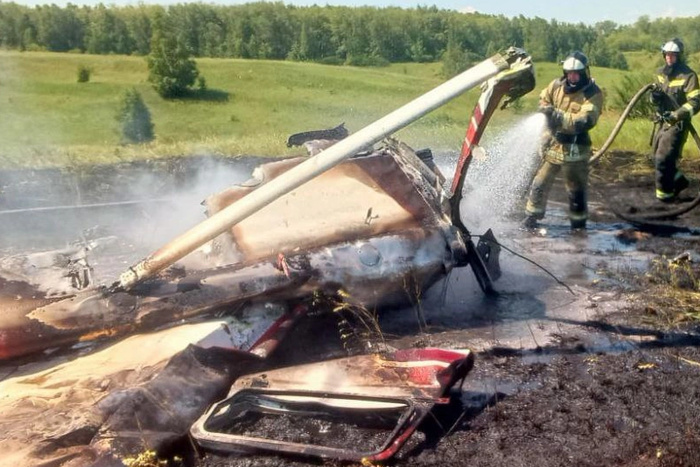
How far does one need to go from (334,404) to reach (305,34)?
162 ft

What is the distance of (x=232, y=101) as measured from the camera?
34.4 metres

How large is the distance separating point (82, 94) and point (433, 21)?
32.3m

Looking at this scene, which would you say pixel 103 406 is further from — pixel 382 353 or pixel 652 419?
pixel 652 419

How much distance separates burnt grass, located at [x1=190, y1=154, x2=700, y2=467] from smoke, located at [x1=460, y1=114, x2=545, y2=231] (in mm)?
2729

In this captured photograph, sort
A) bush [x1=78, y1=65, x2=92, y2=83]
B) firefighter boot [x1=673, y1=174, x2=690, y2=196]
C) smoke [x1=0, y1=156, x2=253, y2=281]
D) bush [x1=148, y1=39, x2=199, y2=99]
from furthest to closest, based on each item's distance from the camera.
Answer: bush [x1=78, y1=65, x2=92, y2=83], bush [x1=148, y1=39, x2=199, y2=99], firefighter boot [x1=673, y1=174, x2=690, y2=196], smoke [x1=0, y1=156, x2=253, y2=281]

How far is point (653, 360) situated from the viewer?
172 inches

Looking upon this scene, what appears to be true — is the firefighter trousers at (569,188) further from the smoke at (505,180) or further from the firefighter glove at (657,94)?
the firefighter glove at (657,94)

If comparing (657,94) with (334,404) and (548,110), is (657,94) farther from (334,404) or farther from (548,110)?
(334,404)

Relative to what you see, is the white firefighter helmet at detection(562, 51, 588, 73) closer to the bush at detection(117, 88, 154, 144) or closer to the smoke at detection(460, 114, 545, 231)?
the smoke at detection(460, 114, 545, 231)

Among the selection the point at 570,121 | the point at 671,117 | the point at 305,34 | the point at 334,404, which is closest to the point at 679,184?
the point at 671,117

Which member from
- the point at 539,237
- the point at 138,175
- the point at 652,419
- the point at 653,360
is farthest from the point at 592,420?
the point at 138,175

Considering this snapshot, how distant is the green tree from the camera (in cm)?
3325

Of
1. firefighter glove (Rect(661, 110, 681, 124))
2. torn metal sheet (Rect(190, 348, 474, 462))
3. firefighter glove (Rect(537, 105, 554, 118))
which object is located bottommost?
torn metal sheet (Rect(190, 348, 474, 462))

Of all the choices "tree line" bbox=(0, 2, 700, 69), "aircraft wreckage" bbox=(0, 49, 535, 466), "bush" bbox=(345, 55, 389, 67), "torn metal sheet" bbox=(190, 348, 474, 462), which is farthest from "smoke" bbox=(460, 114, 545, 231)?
"bush" bbox=(345, 55, 389, 67)
